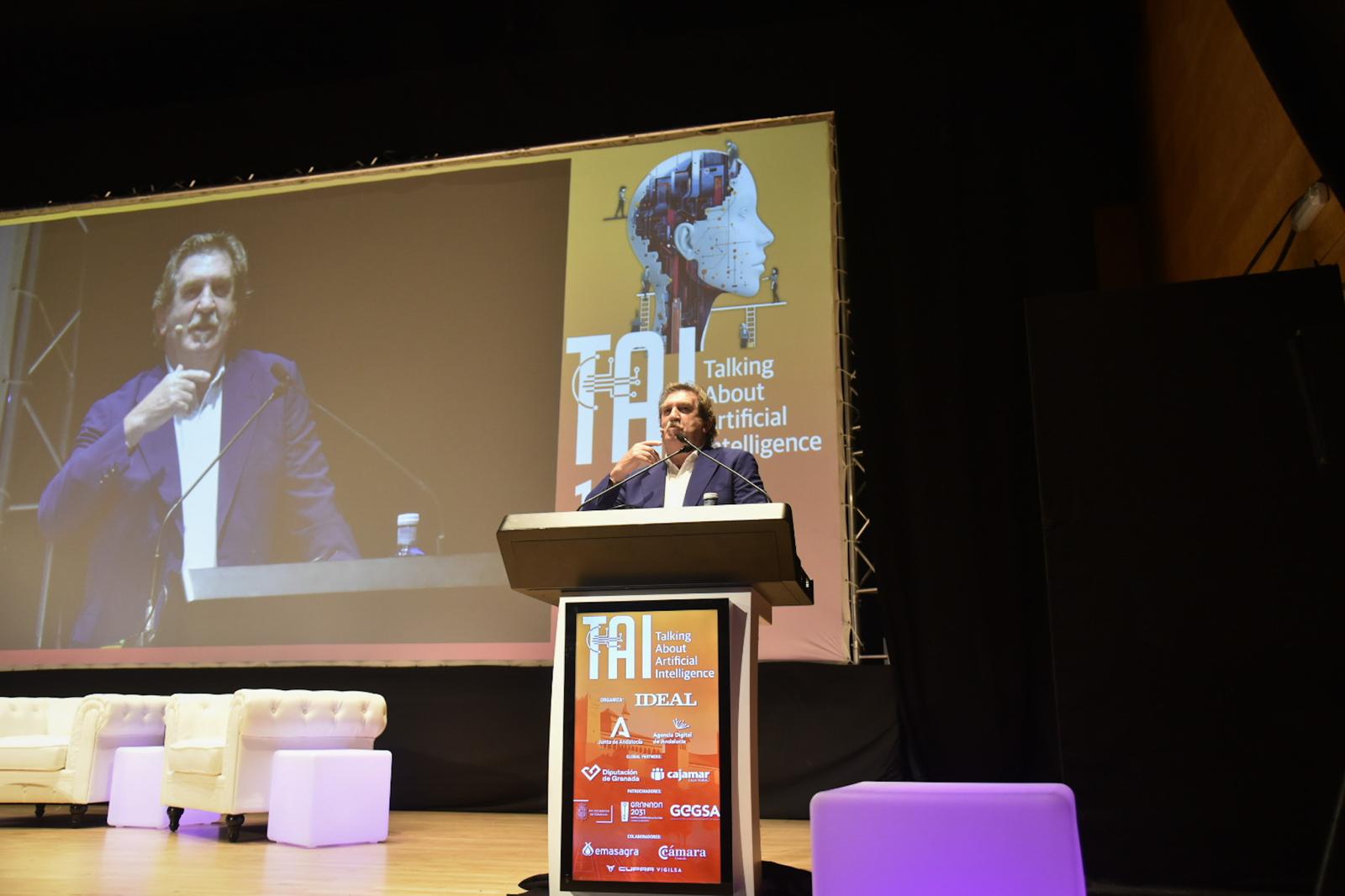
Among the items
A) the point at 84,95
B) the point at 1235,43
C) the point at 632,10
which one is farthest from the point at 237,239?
the point at 1235,43

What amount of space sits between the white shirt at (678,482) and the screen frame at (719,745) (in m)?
0.61

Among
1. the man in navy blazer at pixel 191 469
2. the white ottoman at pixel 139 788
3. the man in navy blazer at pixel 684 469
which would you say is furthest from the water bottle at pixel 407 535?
the man in navy blazer at pixel 684 469

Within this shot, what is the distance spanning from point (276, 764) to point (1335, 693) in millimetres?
3298

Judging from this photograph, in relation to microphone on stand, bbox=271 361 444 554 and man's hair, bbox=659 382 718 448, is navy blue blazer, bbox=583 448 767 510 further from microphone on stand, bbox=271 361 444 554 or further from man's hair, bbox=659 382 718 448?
microphone on stand, bbox=271 361 444 554

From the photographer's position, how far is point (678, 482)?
3023 mm

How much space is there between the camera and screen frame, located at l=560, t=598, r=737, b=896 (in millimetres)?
2188

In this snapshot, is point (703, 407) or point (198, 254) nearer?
point (703, 407)

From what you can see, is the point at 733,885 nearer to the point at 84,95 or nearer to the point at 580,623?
the point at 580,623

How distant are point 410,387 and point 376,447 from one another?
34 centimetres

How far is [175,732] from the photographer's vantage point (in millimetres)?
4301

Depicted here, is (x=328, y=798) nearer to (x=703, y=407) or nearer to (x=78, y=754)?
(x=78, y=754)

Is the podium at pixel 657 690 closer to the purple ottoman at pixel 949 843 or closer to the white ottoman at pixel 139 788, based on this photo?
the purple ottoman at pixel 949 843

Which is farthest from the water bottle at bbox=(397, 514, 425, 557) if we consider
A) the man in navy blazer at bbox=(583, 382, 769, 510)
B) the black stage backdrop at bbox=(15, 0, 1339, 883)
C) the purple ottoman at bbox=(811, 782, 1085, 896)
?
the purple ottoman at bbox=(811, 782, 1085, 896)

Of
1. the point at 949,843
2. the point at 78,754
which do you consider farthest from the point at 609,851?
the point at 78,754
